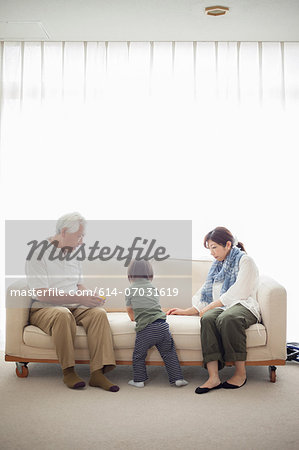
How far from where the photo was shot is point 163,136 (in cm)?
449

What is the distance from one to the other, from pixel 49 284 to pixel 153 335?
0.85 m

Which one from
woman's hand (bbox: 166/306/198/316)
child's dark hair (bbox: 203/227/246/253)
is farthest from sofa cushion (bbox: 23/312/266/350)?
child's dark hair (bbox: 203/227/246/253)

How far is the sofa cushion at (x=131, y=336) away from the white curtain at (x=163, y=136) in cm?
132

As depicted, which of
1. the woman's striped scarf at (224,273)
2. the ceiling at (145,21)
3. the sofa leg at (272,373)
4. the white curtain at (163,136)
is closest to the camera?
the sofa leg at (272,373)

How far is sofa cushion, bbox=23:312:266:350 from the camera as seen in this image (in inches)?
127

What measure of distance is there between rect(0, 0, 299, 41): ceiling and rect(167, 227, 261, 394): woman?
169 centimetres

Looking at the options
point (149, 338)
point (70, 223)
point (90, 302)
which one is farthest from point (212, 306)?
point (70, 223)

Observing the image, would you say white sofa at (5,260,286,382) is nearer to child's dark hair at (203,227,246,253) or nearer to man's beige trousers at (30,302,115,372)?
man's beige trousers at (30,302,115,372)

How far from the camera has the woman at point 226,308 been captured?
314cm

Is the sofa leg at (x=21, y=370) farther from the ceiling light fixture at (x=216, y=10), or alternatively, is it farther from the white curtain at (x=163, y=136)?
the ceiling light fixture at (x=216, y=10)

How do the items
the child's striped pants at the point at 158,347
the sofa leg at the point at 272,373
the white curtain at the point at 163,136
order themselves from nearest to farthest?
the child's striped pants at the point at 158,347 → the sofa leg at the point at 272,373 → the white curtain at the point at 163,136

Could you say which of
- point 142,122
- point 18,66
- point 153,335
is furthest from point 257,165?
point 18,66

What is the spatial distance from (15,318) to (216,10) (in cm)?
270

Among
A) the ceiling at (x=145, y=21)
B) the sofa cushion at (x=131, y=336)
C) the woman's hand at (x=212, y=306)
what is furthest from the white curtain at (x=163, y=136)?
the sofa cushion at (x=131, y=336)
